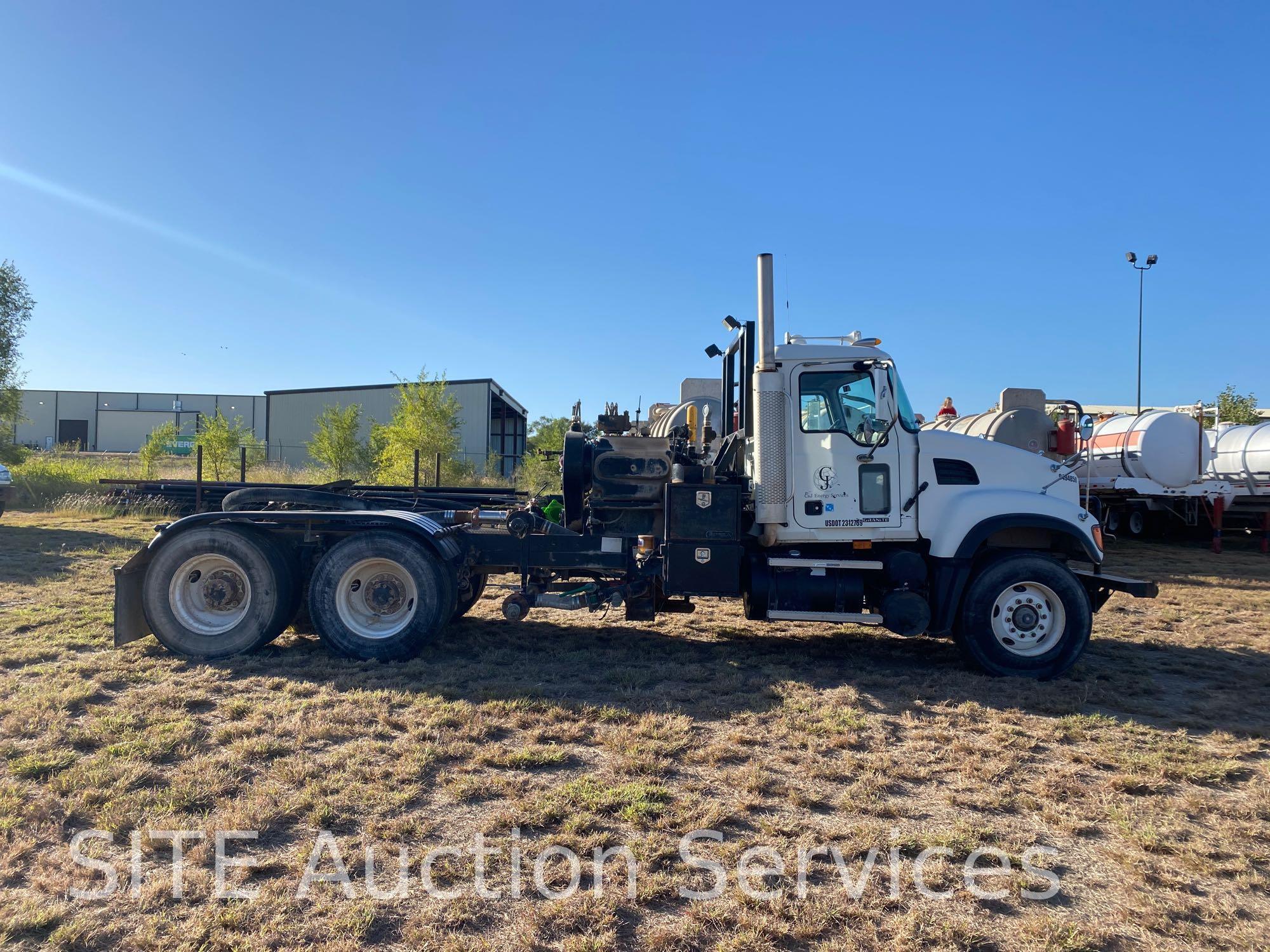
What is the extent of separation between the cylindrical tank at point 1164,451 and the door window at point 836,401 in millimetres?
11730

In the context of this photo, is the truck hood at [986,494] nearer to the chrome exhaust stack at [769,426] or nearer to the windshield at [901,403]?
the windshield at [901,403]

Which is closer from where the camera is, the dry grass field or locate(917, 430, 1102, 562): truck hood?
the dry grass field

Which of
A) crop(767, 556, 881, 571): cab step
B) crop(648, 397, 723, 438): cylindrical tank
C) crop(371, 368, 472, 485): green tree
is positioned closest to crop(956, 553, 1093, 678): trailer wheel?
crop(767, 556, 881, 571): cab step

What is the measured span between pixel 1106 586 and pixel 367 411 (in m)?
40.7

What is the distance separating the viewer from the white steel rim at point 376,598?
6559 millimetres

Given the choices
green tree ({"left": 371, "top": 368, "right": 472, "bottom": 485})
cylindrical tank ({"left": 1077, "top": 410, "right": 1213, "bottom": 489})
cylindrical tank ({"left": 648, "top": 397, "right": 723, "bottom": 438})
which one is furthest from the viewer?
green tree ({"left": 371, "top": 368, "right": 472, "bottom": 485})


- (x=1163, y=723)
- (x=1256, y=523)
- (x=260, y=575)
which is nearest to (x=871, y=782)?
(x=1163, y=723)

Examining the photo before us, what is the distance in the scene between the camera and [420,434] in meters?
26.5

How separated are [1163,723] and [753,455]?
357 centimetres

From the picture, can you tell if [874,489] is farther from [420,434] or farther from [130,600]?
[420,434]

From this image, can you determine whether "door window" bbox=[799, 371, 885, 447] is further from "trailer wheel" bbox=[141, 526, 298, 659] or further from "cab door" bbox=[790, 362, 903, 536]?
"trailer wheel" bbox=[141, 526, 298, 659]

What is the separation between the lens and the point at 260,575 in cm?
654

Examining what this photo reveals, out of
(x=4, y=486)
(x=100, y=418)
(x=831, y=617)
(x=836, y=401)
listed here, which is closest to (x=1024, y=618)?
(x=831, y=617)

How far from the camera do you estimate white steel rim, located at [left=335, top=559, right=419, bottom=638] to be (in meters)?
6.56
